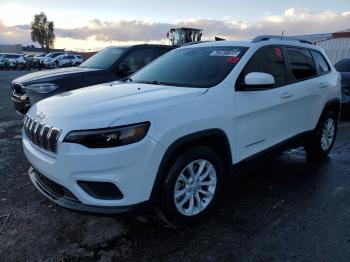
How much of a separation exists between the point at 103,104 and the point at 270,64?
7.24ft

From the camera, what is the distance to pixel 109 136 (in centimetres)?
280

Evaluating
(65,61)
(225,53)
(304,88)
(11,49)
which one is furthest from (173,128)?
(11,49)

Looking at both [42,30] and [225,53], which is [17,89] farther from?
[42,30]

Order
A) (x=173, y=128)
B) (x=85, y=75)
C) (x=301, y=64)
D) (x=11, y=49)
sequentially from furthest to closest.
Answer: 1. (x=11, y=49)
2. (x=85, y=75)
3. (x=301, y=64)
4. (x=173, y=128)

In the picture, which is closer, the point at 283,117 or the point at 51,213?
the point at 51,213

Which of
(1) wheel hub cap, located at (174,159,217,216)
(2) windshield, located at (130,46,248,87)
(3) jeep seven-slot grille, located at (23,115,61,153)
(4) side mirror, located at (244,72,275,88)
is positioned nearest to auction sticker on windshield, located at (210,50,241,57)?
(2) windshield, located at (130,46,248,87)

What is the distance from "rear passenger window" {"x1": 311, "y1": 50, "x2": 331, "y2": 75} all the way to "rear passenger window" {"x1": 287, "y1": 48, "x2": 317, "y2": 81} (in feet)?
0.53

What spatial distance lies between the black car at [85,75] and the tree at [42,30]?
76.1m

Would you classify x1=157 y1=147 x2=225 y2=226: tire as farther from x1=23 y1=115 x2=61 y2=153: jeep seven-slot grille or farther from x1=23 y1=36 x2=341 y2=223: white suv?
x1=23 y1=115 x2=61 y2=153: jeep seven-slot grille

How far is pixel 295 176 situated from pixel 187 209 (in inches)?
84.6

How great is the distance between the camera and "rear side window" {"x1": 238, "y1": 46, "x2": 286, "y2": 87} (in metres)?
4.06

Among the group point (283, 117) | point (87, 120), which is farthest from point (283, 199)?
point (87, 120)

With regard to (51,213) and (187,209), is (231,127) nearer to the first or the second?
(187,209)

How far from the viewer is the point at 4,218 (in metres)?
3.71
